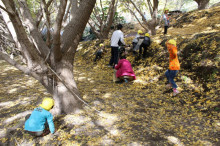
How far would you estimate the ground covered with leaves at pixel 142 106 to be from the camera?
289cm

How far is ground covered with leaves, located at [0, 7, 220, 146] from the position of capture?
2887 mm

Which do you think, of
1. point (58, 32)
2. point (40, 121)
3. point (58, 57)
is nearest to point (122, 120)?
point (40, 121)

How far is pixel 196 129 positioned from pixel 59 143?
2915mm

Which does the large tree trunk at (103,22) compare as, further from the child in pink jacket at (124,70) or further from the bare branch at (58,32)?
the bare branch at (58,32)

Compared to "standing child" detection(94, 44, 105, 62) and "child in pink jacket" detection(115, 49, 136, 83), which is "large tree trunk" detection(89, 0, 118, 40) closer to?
"standing child" detection(94, 44, 105, 62)

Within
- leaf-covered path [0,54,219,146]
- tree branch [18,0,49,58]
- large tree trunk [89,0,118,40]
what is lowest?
leaf-covered path [0,54,219,146]

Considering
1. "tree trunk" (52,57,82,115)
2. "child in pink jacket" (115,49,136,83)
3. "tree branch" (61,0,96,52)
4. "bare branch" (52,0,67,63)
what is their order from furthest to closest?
"child in pink jacket" (115,49,136,83) < "tree trunk" (52,57,82,115) < "tree branch" (61,0,96,52) < "bare branch" (52,0,67,63)

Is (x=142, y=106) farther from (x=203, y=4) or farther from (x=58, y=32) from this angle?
(x=203, y=4)

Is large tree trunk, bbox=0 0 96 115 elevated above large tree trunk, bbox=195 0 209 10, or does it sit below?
below

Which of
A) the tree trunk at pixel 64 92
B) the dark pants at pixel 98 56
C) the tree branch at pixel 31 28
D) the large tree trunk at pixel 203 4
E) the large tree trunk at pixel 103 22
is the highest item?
the large tree trunk at pixel 203 4

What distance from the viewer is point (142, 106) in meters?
4.25

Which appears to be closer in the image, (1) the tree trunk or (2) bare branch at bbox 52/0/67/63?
(2) bare branch at bbox 52/0/67/63

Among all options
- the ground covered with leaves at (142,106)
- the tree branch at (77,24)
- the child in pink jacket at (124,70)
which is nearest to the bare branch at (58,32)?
the tree branch at (77,24)

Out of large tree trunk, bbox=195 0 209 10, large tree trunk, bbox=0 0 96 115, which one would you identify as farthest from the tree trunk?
large tree trunk, bbox=195 0 209 10
